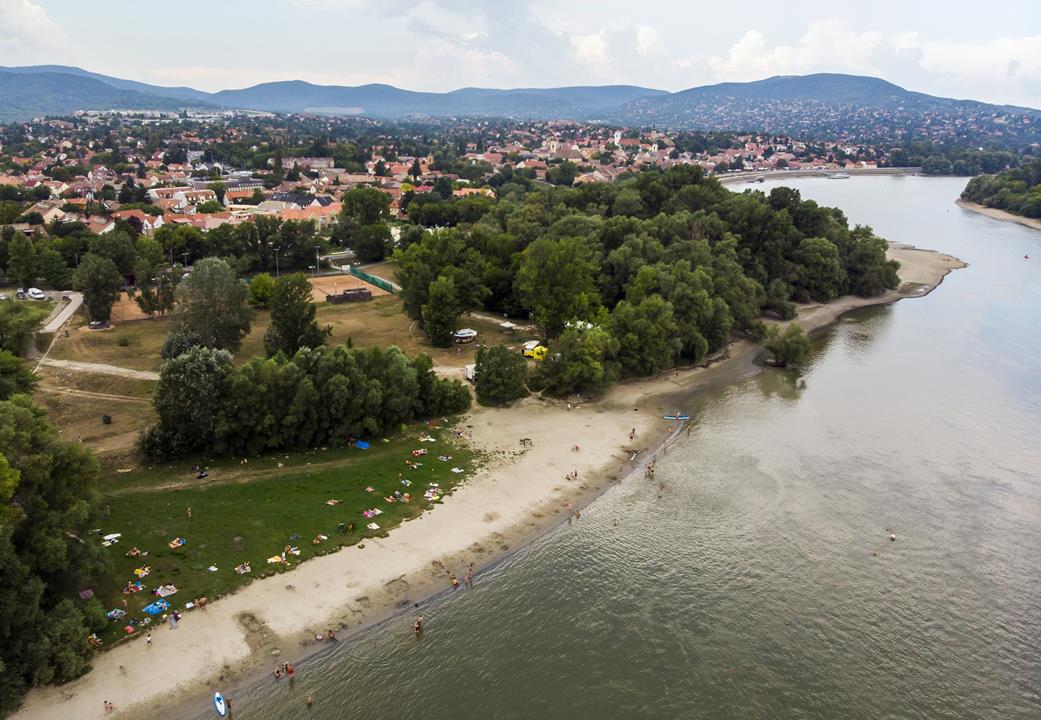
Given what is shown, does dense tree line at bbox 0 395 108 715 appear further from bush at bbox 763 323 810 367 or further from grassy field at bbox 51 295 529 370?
bush at bbox 763 323 810 367

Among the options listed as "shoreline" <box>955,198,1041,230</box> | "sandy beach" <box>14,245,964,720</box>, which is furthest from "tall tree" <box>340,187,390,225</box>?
"shoreline" <box>955,198,1041,230</box>

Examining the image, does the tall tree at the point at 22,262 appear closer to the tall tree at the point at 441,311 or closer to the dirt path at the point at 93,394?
the dirt path at the point at 93,394

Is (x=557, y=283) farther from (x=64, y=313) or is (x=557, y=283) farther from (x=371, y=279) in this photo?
(x=64, y=313)

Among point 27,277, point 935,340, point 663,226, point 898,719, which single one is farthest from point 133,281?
point 935,340

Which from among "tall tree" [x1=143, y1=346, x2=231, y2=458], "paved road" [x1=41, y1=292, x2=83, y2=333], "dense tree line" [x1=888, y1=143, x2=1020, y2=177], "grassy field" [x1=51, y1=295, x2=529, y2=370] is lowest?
"grassy field" [x1=51, y1=295, x2=529, y2=370]

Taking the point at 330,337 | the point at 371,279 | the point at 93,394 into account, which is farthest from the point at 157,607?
the point at 371,279

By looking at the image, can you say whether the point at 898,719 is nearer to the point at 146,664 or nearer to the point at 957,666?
the point at 957,666
